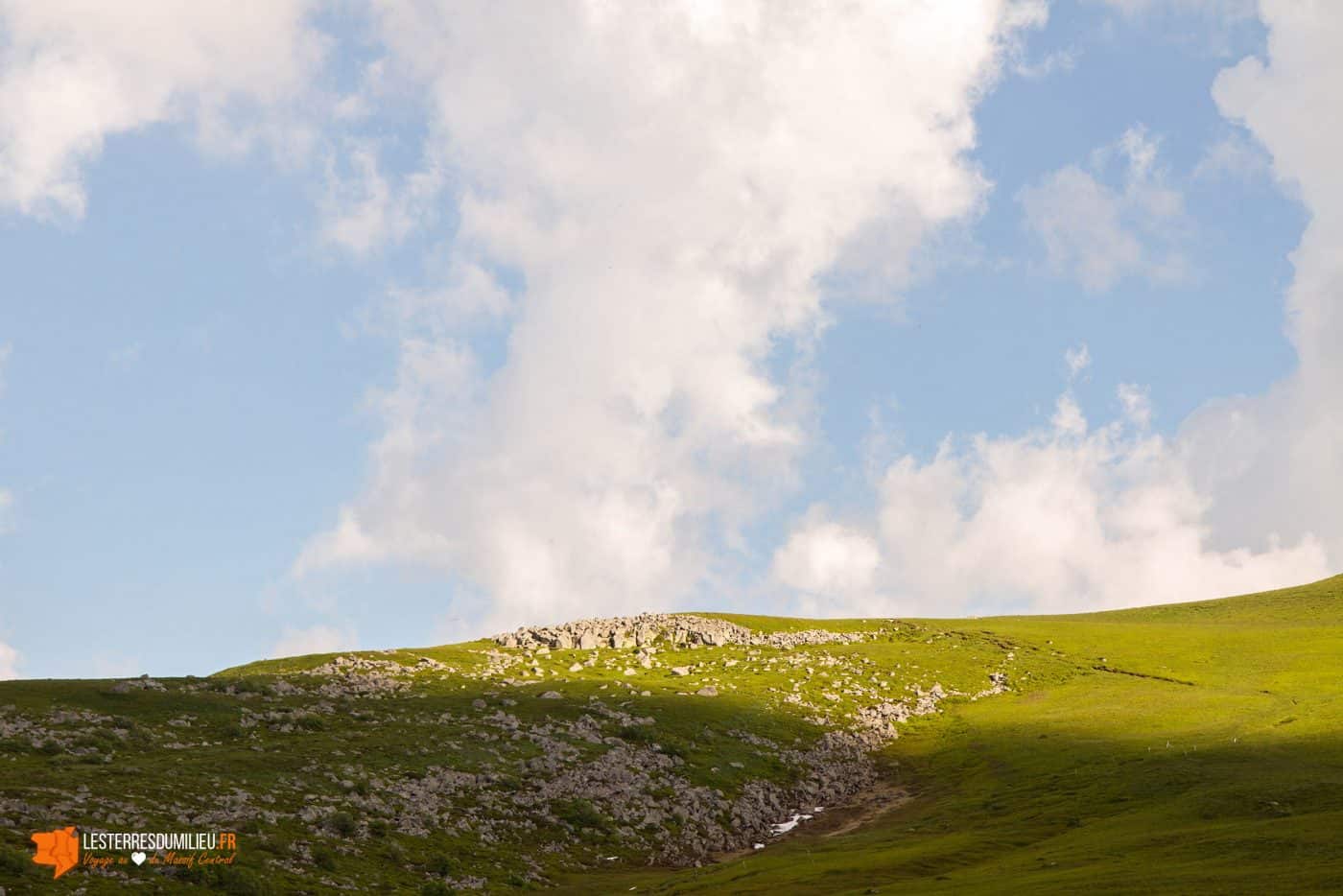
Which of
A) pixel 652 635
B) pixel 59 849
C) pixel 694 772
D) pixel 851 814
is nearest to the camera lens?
pixel 59 849

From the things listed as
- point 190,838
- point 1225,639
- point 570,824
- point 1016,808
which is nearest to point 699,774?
point 570,824

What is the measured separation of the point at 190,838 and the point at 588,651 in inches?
2916

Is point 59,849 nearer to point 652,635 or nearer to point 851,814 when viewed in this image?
point 851,814

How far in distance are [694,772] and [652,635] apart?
50424 millimetres

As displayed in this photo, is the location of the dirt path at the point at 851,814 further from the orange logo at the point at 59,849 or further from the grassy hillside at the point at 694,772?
the orange logo at the point at 59,849

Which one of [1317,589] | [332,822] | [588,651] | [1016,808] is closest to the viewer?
[332,822]

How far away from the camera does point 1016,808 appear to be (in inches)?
2516

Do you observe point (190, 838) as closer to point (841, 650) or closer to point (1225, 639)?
point (841, 650)

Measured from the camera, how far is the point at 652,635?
123125 millimetres

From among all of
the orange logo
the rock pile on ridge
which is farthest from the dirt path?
the rock pile on ridge

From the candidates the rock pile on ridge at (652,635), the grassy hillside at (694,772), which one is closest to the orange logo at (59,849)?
the grassy hillside at (694,772)

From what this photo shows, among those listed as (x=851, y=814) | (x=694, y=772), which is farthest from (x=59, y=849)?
(x=851, y=814)

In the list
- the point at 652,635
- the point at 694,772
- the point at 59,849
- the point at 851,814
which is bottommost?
the point at 851,814

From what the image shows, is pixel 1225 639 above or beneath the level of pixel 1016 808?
above
